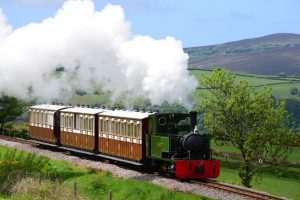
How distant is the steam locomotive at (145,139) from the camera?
27078 millimetres

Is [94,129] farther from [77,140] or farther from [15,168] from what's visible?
[15,168]

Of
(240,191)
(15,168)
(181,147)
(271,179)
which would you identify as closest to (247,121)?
(271,179)

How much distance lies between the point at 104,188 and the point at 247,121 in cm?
1553

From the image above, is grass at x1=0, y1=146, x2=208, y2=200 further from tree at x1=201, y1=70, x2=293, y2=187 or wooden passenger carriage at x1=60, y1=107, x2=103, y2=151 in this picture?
tree at x1=201, y1=70, x2=293, y2=187

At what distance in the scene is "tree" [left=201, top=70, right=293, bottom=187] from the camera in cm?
3872

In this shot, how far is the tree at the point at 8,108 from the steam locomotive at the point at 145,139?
1078 inches

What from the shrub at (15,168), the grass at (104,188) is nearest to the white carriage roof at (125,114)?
the grass at (104,188)

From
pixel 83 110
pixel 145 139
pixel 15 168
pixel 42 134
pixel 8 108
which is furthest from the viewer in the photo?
pixel 8 108

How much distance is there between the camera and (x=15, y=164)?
29.1m

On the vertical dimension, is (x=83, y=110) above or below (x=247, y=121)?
above

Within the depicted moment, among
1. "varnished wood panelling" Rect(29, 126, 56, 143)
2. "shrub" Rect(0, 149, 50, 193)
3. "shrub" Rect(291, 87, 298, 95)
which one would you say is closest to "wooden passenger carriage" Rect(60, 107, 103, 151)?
"varnished wood panelling" Rect(29, 126, 56, 143)

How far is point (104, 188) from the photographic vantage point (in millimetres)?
26734

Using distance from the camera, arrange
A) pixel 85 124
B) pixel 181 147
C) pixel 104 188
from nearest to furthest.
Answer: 1. pixel 104 188
2. pixel 181 147
3. pixel 85 124

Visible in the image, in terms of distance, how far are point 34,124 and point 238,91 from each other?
17397 mm
